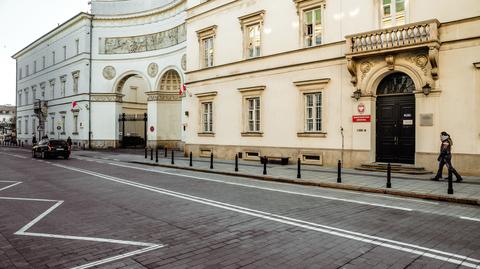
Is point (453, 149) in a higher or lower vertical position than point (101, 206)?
higher

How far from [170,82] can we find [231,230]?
31758 mm

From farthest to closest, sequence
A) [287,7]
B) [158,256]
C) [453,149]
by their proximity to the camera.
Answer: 1. [287,7]
2. [453,149]
3. [158,256]

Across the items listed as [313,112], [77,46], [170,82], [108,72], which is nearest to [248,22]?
[313,112]

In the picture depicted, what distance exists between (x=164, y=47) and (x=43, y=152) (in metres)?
14.6

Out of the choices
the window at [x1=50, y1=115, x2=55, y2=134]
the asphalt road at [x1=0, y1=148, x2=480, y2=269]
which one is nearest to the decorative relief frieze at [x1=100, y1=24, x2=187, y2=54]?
the window at [x1=50, y1=115, x2=55, y2=134]

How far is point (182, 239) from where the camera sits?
19.8ft

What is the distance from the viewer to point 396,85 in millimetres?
16422

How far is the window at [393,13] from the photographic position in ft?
51.8

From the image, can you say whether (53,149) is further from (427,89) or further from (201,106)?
(427,89)

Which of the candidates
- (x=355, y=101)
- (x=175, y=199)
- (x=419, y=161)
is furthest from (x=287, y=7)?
(x=175, y=199)

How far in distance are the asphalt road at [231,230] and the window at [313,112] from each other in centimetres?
794

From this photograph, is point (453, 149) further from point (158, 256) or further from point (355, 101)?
point (158, 256)

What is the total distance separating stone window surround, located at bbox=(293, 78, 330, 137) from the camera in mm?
18188

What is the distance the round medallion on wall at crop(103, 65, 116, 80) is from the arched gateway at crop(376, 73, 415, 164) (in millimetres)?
30824
